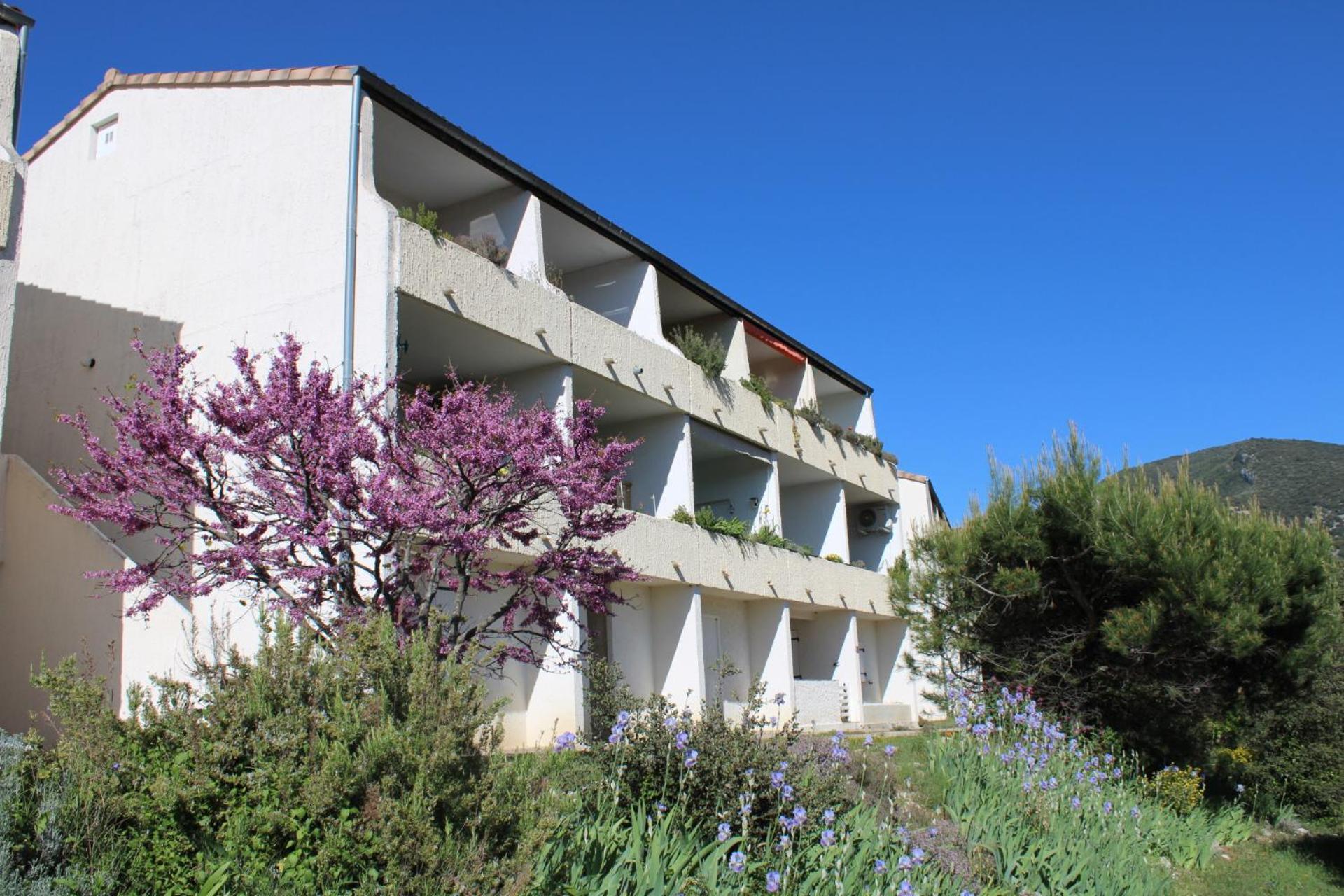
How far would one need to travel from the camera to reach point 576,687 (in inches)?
607

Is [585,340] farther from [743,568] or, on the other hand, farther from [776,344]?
[776,344]

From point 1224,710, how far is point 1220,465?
62116 millimetres

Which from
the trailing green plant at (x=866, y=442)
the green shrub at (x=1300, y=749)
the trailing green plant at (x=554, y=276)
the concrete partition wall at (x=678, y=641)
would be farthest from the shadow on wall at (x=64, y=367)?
the trailing green plant at (x=866, y=442)

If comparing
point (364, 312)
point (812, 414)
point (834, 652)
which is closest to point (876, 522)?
Answer: point (834, 652)

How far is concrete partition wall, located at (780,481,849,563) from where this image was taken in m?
25.7

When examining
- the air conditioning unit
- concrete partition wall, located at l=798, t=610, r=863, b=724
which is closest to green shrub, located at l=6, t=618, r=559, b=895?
concrete partition wall, located at l=798, t=610, r=863, b=724

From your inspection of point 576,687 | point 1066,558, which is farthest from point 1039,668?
point 576,687

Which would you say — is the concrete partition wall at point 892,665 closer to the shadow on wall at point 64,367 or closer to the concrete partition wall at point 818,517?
the concrete partition wall at point 818,517

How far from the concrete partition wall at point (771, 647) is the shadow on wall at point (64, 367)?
1173cm

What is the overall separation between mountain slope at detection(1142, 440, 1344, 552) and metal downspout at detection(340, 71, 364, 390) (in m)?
50.2

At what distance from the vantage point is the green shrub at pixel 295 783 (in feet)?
15.8

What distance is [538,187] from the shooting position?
1697cm

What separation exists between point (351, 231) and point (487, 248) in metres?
2.72

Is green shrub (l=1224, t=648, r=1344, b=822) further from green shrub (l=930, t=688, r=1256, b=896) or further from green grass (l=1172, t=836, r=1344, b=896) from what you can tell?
green shrub (l=930, t=688, r=1256, b=896)
